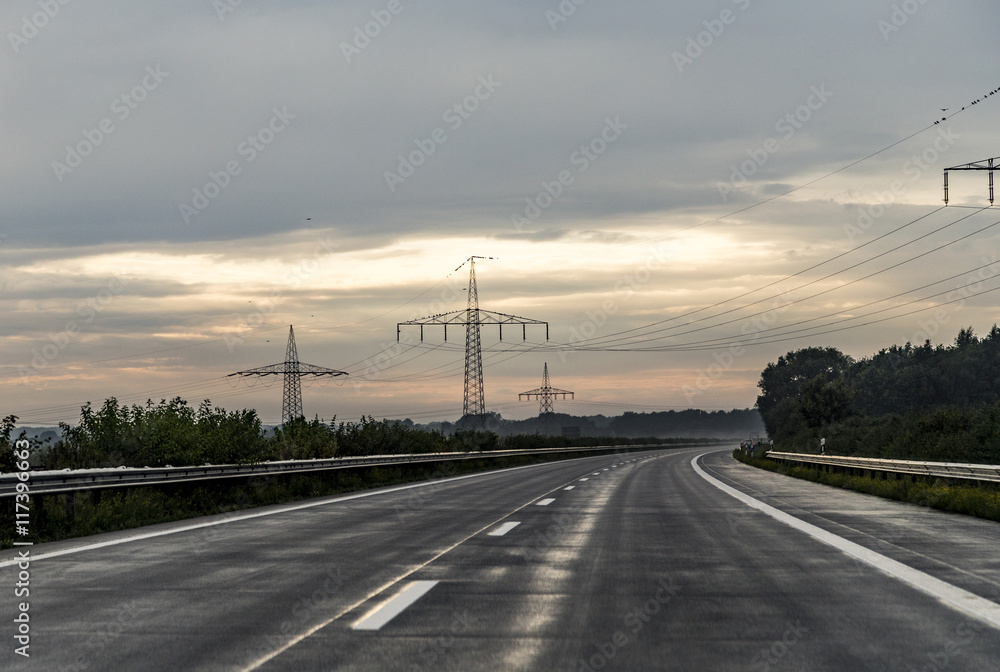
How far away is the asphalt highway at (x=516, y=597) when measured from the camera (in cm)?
579

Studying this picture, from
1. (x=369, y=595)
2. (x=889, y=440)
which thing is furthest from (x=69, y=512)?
(x=889, y=440)

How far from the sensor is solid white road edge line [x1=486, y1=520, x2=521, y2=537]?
13.1m

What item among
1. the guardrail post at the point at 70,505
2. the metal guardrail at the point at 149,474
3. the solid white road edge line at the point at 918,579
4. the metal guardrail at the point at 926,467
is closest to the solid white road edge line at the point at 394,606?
the solid white road edge line at the point at 918,579

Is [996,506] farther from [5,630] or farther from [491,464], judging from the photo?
[491,464]

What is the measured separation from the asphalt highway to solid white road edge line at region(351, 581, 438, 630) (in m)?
0.04

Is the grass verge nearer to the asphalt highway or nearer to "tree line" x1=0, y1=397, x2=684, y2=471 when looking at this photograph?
the asphalt highway

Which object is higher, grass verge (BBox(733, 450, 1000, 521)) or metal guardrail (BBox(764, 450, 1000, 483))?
metal guardrail (BBox(764, 450, 1000, 483))

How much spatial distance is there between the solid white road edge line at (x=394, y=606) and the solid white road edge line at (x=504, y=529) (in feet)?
14.7

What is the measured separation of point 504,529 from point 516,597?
596 cm
